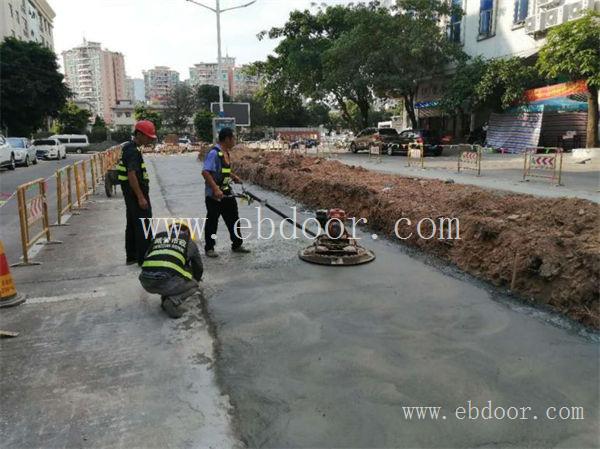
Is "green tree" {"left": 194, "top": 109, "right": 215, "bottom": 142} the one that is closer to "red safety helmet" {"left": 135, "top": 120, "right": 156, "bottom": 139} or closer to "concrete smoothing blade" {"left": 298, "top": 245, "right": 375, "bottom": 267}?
→ "concrete smoothing blade" {"left": 298, "top": 245, "right": 375, "bottom": 267}

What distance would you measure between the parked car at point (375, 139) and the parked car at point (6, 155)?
17.4 meters

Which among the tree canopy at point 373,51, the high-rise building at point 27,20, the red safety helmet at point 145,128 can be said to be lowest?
the red safety helmet at point 145,128

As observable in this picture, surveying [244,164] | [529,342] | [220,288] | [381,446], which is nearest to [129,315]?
[220,288]

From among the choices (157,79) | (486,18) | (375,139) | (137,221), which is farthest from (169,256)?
(157,79)

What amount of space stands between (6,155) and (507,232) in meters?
22.2

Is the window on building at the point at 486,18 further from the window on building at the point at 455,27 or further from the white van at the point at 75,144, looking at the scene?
the white van at the point at 75,144

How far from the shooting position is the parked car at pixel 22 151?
934 inches

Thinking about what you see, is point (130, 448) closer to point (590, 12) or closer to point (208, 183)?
point (208, 183)

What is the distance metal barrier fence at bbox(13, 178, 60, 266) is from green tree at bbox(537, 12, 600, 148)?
59.0ft

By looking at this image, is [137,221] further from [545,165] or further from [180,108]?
Answer: [180,108]

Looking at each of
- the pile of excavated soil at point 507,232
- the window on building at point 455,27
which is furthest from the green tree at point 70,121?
the pile of excavated soil at point 507,232

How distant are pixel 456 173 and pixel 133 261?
11.9 m

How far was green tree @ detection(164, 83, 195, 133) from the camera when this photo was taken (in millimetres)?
79875

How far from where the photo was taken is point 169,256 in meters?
4.53
